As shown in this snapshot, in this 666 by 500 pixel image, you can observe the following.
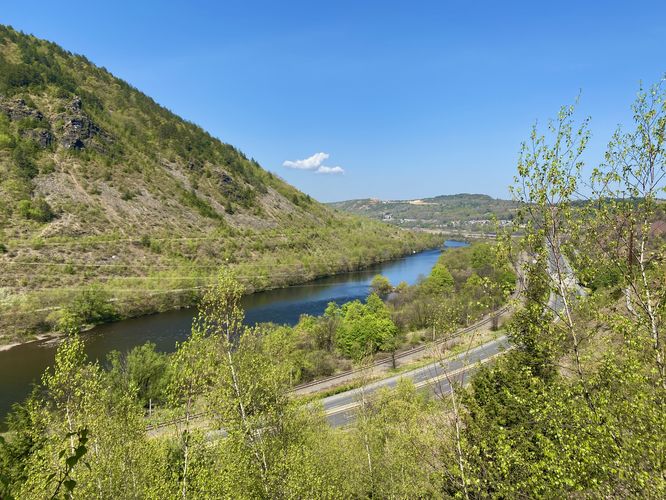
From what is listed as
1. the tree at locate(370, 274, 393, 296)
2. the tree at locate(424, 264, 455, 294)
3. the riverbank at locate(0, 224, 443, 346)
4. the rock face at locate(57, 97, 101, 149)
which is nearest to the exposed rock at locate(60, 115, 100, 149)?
the rock face at locate(57, 97, 101, 149)

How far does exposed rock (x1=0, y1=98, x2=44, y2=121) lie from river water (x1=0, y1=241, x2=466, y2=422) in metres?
73.6

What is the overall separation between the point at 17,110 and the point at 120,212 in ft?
130

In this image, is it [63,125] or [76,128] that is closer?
[63,125]

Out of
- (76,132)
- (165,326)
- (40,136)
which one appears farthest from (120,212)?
(165,326)

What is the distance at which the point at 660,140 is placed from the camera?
6.24 m

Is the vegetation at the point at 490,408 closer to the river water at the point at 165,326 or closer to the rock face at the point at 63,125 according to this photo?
the river water at the point at 165,326

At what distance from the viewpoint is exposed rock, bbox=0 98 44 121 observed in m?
91.8

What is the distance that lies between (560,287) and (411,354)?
33693mm

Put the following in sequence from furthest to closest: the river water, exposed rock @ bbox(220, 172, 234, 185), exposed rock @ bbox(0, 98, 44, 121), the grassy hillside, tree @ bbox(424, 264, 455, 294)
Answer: exposed rock @ bbox(220, 172, 234, 185)
exposed rock @ bbox(0, 98, 44, 121)
the grassy hillside
tree @ bbox(424, 264, 455, 294)
the river water

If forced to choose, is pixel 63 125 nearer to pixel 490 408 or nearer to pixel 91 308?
pixel 91 308

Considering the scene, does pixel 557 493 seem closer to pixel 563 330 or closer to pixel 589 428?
pixel 589 428

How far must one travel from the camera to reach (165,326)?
5350cm

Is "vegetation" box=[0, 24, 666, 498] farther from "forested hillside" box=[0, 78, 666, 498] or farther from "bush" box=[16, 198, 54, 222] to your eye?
"bush" box=[16, 198, 54, 222]

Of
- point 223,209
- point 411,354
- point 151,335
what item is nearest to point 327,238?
point 223,209
